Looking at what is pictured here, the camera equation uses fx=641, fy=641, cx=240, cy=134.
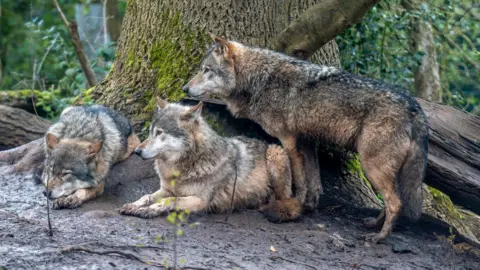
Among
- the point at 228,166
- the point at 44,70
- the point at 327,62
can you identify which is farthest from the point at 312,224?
the point at 44,70

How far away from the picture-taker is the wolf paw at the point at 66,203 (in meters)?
6.65

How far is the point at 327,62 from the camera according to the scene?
8477mm

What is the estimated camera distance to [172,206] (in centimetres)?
651

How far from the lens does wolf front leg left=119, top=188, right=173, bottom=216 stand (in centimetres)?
652

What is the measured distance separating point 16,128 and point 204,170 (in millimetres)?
5138

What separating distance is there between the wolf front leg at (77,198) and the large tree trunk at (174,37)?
4.22 ft

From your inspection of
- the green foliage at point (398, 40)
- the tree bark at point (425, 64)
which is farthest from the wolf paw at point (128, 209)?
the tree bark at point (425, 64)

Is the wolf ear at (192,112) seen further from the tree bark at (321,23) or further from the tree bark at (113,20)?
the tree bark at (113,20)

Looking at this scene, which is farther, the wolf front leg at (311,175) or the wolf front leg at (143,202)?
the wolf front leg at (311,175)

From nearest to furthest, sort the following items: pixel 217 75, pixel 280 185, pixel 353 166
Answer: pixel 280 185
pixel 217 75
pixel 353 166

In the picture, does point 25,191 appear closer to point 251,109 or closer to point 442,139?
point 251,109

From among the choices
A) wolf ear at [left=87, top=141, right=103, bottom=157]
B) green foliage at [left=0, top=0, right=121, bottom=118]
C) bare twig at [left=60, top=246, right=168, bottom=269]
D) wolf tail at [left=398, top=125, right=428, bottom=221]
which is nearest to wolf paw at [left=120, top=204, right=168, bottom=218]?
wolf ear at [left=87, top=141, right=103, bottom=157]

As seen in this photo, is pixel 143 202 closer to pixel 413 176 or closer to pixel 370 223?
pixel 370 223

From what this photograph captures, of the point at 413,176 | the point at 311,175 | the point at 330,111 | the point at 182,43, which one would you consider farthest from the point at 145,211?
the point at 413,176
